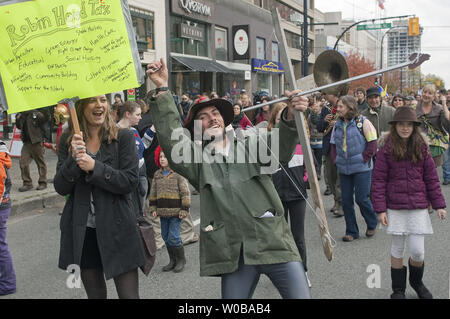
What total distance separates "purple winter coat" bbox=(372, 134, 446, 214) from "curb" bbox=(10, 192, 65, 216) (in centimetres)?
612

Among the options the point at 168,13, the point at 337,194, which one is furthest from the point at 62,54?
the point at 168,13

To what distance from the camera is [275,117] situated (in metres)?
4.39

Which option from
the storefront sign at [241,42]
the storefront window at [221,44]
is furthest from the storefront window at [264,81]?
the storefront window at [221,44]

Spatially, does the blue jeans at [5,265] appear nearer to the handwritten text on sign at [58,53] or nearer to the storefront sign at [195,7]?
the handwritten text on sign at [58,53]

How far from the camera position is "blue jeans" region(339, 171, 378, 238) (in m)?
6.25

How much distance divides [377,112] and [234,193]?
18.6ft

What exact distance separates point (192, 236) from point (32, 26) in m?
3.80

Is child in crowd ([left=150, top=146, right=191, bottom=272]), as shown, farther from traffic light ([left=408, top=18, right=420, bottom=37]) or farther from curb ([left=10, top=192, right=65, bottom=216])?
traffic light ([left=408, top=18, right=420, bottom=37])

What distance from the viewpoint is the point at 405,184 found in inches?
164

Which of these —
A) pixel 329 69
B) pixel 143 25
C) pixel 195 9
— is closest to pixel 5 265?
pixel 329 69

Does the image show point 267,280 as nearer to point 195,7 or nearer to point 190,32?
point 190,32

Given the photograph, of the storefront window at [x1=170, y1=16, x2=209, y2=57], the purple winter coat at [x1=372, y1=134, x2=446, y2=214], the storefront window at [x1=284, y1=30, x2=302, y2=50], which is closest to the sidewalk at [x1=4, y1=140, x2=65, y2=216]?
the purple winter coat at [x1=372, y1=134, x2=446, y2=214]

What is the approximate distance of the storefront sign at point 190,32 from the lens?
83.5ft

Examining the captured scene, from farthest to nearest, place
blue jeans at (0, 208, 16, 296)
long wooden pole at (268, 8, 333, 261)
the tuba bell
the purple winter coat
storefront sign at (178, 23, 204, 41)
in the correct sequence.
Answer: storefront sign at (178, 23, 204, 41) → blue jeans at (0, 208, 16, 296) → the purple winter coat → the tuba bell → long wooden pole at (268, 8, 333, 261)
